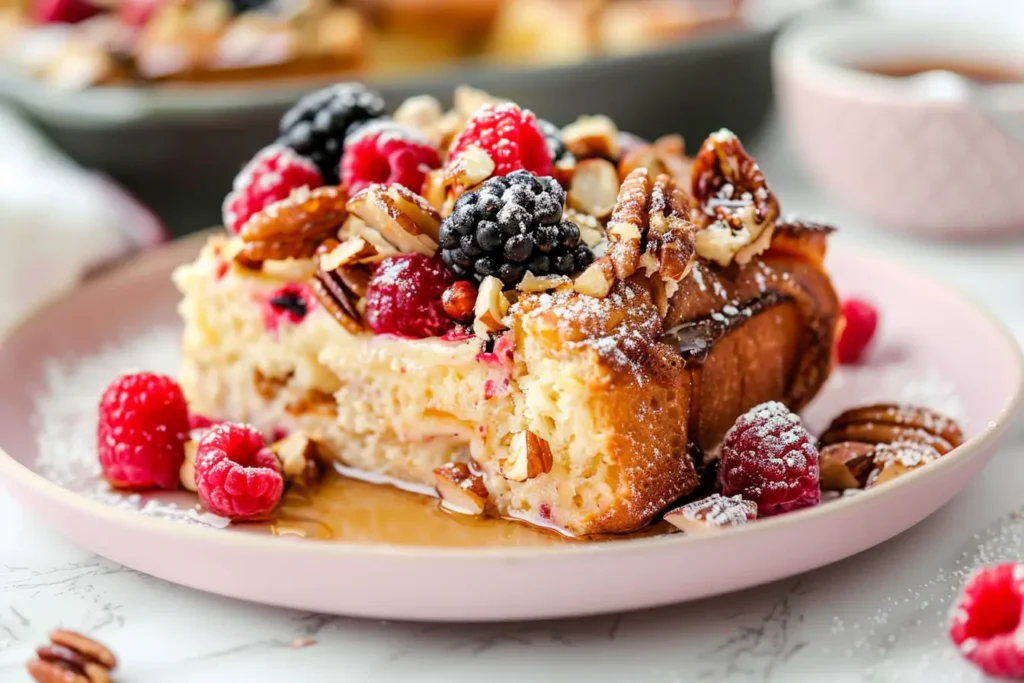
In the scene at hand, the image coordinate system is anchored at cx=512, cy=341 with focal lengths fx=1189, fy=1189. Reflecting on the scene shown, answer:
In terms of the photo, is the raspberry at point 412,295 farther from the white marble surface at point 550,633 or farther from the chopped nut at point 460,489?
the white marble surface at point 550,633

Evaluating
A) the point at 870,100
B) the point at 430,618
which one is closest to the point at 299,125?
the point at 430,618

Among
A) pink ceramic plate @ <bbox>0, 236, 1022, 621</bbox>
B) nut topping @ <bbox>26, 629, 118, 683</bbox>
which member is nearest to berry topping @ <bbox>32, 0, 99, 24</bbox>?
pink ceramic plate @ <bbox>0, 236, 1022, 621</bbox>

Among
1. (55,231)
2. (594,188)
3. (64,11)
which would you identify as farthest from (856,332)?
(64,11)

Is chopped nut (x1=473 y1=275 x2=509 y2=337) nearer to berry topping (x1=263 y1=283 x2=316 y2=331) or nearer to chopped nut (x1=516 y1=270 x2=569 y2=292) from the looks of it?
chopped nut (x1=516 y1=270 x2=569 y2=292)

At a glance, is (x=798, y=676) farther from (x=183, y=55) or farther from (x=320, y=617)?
(x=183, y=55)

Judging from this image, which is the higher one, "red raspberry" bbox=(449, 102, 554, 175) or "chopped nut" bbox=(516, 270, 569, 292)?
"red raspberry" bbox=(449, 102, 554, 175)
